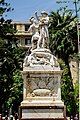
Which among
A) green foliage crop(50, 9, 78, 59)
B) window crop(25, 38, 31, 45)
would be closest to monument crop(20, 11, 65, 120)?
green foliage crop(50, 9, 78, 59)

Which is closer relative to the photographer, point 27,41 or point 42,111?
point 42,111

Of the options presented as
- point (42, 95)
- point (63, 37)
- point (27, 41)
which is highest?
point (63, 37)

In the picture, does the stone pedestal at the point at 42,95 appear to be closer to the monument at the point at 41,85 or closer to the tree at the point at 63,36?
the monument at the point at 41,85

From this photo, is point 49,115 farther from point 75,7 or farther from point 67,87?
point 67,87

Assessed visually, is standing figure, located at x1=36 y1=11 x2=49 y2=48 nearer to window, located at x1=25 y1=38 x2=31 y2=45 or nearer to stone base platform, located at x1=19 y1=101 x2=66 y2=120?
stone base platform, located at x1=19 y1=101 x2=66 y2=120

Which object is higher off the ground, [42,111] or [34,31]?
[34,31]

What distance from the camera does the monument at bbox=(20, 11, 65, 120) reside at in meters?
19.5

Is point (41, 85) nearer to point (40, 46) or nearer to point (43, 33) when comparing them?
point (40, 46)

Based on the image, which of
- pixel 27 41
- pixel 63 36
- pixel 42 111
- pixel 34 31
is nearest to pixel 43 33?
pixel 34 31

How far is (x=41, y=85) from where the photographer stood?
2045cm

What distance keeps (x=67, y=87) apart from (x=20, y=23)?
31041 mm

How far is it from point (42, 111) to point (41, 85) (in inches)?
57.0

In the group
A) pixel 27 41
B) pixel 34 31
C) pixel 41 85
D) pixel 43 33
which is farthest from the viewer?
pixel 27 41

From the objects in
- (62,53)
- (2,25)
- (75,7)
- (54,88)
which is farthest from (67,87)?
(54,88)
